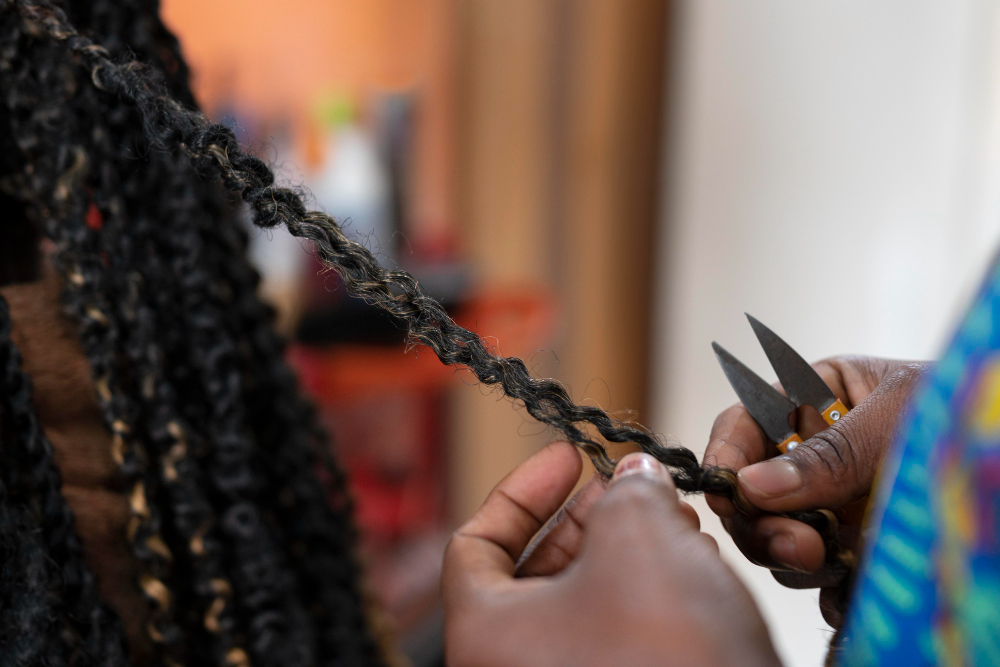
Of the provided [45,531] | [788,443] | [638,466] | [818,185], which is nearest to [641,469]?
[638,466]

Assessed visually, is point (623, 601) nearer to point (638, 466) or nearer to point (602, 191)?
point (638, 466)

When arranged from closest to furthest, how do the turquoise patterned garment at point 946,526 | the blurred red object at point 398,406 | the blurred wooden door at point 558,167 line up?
the turquoise patterned garment at point 946,526
the blurred red object at point 398,406
the blurred wooden door at point 558,167

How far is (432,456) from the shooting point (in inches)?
63.3

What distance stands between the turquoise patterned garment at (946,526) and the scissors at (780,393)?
148 mm

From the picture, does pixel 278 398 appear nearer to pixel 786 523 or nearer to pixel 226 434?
pixel 226 434

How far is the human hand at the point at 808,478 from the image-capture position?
0.89ft

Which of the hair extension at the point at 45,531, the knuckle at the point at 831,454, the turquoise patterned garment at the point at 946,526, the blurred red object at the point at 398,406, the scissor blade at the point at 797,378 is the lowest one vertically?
the blurred red object at the point at 398,406

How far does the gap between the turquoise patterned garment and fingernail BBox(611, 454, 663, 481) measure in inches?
3.0

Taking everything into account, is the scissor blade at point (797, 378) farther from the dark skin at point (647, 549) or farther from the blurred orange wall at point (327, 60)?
the blurred orange wall at point (327, 60)

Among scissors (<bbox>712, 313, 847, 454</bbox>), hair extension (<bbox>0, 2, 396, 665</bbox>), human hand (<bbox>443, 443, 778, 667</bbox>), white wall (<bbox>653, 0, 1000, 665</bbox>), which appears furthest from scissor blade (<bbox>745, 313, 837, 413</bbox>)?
white wall (<bbox>653, 0, 1000, 665</bbox>)

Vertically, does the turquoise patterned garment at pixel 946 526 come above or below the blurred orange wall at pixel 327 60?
below

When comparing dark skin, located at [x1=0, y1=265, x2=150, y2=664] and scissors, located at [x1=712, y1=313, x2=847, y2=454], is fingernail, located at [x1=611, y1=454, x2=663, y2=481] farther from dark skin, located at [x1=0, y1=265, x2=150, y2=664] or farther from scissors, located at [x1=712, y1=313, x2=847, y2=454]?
dark skin, located at [x1=0, y1=265, x2=150, y2=664]

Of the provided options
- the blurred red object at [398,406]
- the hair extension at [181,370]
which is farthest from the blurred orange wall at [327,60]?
the hair extension at [181,370]

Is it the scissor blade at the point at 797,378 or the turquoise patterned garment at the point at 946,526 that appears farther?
the scissor blade at the point at 797,378
